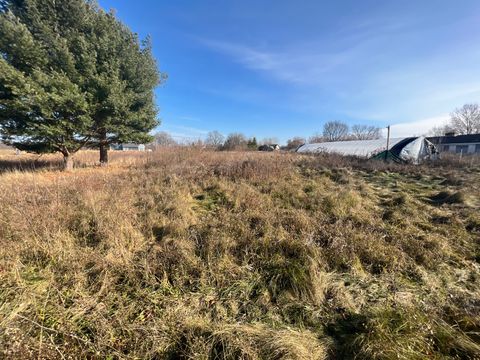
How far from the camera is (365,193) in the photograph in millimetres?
6480

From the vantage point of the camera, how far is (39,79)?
26.0 feet

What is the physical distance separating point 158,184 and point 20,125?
7.41 m

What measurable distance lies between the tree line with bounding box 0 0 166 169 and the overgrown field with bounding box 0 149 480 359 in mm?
4970

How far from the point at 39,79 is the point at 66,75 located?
1402 millimetres

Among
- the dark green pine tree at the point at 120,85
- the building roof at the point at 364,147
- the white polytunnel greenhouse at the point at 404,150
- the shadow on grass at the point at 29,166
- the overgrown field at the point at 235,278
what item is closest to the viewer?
the overgrown field at the point at 235,278

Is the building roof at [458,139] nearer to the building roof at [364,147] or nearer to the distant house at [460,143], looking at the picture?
the distant house at [460,143]

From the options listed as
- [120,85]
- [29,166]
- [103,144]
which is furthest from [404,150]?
[29,166]

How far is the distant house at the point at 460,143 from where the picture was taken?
36.5 m

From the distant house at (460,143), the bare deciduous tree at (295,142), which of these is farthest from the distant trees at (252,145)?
the distant house at (460,143)

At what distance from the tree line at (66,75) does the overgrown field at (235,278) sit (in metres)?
4.97

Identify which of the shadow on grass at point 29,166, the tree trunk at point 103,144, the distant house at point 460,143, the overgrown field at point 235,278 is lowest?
the overgrown field at point 235,278

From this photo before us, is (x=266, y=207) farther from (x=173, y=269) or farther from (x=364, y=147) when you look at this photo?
(x=364, y=147)

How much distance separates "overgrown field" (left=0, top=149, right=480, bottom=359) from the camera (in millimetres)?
2012

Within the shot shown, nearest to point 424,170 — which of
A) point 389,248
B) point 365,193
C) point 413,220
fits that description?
point 365,193
